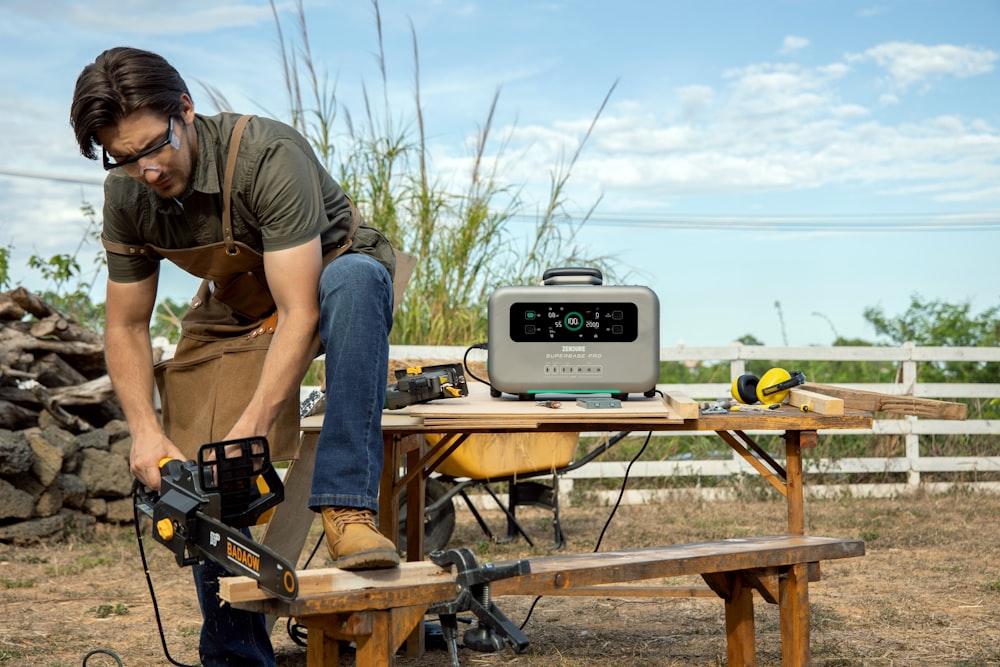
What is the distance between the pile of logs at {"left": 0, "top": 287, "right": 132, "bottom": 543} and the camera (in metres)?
6.26

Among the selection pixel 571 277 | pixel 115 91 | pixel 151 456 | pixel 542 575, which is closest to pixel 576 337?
pixel 571 277

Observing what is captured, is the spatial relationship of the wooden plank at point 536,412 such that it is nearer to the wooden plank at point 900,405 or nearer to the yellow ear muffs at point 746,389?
the yellow ear muffs at point 746,389

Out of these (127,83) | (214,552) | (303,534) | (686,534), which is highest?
(127,83)

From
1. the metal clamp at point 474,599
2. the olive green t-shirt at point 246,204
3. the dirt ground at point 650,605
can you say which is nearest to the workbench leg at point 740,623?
the dirt ground at point 650,605

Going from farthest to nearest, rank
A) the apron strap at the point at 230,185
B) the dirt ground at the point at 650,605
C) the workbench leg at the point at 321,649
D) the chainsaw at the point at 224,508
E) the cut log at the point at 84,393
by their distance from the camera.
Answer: the cut log at the point at 84,393, the dirt ground at the point at 650,605, the apron strap at the point at 230,185, the workbench leg at the point at 321,649, the chainsaw at the point at 224,508

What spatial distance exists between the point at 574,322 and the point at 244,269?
100 centimetres

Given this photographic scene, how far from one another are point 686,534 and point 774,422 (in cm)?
360

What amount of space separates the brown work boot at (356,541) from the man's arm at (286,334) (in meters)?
0.35

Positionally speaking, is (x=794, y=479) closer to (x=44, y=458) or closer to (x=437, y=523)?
(x=437, y=523)

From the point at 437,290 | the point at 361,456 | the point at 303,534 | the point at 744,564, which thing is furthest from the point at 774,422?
→ the point at 437,290

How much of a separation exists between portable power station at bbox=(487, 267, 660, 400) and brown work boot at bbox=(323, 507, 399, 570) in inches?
36.0

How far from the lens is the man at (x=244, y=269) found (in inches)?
94.9

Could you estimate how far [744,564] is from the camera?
298cm

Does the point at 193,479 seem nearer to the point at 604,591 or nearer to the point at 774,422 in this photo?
the point at 774,422
